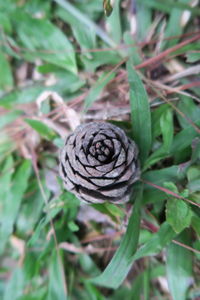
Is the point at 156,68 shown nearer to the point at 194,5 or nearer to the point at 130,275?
the point at 194,5

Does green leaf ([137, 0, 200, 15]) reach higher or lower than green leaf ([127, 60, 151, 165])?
higher

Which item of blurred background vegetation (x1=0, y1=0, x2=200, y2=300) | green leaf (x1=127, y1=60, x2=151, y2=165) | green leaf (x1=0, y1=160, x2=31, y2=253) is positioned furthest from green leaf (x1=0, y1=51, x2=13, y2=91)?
green leaf (x1=127, y1=60, x2=151, y2=165)

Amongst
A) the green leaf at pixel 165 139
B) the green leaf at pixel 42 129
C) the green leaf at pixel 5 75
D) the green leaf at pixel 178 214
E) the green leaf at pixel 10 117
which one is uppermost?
the green leaf at pixel 5 75

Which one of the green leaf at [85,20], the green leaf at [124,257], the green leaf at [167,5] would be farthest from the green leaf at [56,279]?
the green leaf at [167,5]

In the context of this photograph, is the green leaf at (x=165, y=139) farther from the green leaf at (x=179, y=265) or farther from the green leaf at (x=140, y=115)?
the green leaf at (x=179, y=265)

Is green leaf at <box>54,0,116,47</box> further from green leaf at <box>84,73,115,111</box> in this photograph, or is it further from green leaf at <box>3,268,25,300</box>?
green leaf at <box>3,268,25,300</box>

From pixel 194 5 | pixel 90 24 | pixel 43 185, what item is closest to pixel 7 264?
pixel 43 185

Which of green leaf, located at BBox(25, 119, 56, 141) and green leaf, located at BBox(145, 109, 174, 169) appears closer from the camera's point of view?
green leaf, located at BBox(145, 109, 174, 169)
